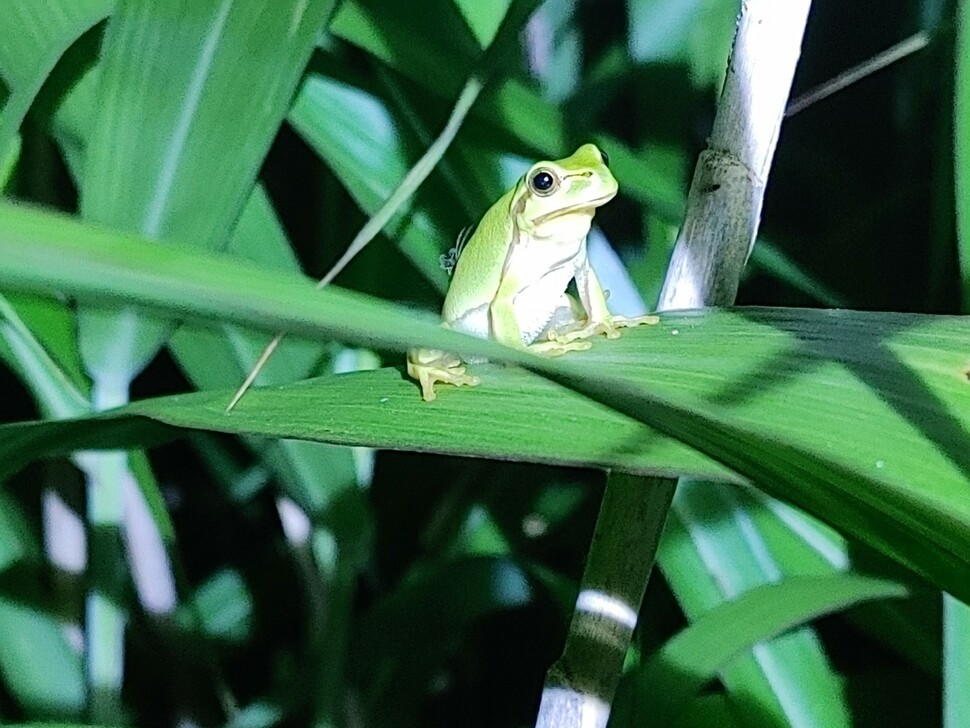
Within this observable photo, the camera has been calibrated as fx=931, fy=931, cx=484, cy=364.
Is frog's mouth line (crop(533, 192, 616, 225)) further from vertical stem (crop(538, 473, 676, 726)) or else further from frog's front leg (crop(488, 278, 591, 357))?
vertical stem (crop(538, 473, 676, 726))

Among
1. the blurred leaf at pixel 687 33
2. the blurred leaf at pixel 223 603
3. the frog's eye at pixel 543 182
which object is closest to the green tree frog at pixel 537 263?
the frog's eye at pixel 543 182

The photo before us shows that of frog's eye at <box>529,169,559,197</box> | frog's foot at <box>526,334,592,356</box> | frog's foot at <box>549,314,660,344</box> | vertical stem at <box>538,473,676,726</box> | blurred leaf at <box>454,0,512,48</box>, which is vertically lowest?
vertical stem at <box>538,473,676,726</box>

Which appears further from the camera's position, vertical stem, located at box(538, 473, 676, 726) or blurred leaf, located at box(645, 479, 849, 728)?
blurred leaf, located at box(645, 479, 849, 728)

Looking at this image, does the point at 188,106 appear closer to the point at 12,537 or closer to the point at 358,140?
the point at 358,140

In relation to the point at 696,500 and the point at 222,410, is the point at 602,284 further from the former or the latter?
the point at 222,410

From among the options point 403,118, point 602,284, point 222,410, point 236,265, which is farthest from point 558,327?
point 236,265

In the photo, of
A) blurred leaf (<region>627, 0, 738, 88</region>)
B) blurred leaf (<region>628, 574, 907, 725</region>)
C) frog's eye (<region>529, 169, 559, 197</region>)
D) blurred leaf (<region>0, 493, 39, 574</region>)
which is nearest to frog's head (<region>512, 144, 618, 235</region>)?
frog's eye (<region>529, 169, 559, 197</region>)

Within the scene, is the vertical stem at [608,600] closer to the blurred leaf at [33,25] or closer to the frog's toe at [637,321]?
the frog's toe at [637,321]
